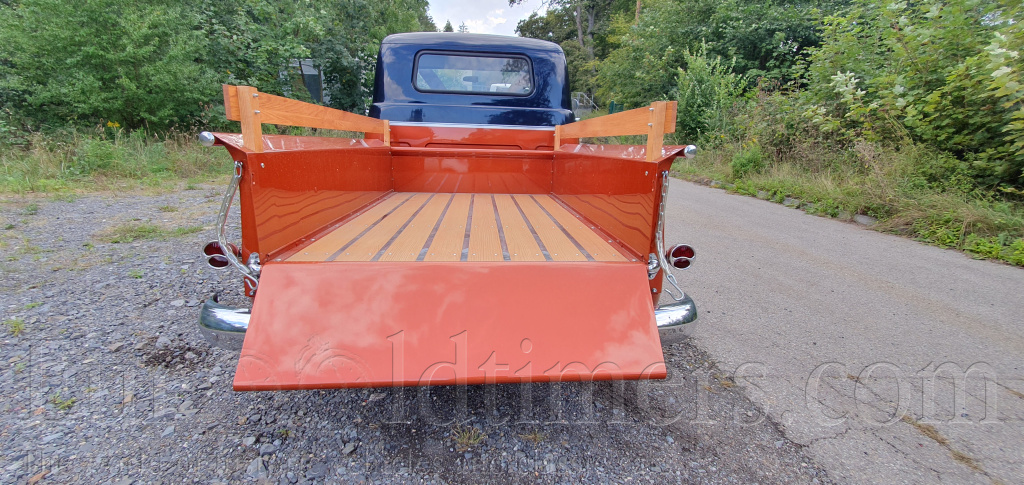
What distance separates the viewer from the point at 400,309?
1.63m

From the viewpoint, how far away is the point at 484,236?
2.24m

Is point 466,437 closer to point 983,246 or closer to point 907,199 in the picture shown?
point 983,246

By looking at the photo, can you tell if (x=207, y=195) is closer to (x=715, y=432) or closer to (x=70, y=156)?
(x=70, y=156)

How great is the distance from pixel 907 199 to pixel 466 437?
19.6 feet

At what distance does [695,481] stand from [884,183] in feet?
18.8

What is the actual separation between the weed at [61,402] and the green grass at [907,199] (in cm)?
662

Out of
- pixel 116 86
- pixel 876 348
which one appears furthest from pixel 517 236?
pixel 116 86

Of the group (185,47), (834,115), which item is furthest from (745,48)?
(185,47)

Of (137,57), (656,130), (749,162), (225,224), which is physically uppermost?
(137,57)

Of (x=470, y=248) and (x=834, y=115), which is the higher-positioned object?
(x=834, y=115)

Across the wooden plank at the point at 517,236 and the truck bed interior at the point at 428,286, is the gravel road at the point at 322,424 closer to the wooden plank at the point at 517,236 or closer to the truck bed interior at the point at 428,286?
the truck bed interior at the point at 428,286

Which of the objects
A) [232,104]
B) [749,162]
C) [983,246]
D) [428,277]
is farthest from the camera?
[749,162]

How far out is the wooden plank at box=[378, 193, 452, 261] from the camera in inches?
73.5

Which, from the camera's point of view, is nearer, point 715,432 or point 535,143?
point 715,432
